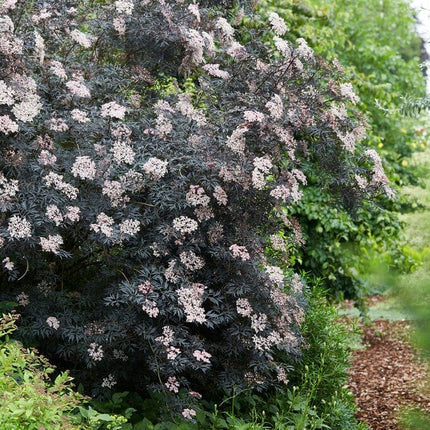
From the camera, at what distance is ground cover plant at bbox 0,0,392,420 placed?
3080 mm

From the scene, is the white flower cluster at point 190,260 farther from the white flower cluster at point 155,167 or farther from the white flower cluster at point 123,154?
the white flower cluster at point 123,154

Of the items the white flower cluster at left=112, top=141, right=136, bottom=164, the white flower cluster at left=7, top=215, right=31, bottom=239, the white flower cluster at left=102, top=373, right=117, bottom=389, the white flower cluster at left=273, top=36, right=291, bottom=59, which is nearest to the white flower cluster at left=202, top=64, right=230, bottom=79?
the white flower cluster at left=273, top=36, right=291, bottom=59

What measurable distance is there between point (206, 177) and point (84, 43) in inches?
39.8

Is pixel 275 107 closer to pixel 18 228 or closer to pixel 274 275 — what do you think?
pixel 274 275

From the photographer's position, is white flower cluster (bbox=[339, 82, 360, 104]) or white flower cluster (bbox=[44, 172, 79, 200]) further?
white flower cluster (bbox=[339, 82, 360, 104])

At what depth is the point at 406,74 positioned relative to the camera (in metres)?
10.9

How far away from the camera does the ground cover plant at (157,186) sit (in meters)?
3.08

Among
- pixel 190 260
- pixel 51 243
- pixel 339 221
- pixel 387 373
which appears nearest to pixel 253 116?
pixel 190 260

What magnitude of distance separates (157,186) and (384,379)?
343cm

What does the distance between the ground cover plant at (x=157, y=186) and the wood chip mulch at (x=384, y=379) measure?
4.00 ft

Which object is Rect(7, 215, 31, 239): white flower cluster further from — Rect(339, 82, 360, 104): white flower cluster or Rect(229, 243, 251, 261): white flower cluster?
Rect(339, 82, 360, 104): white flower cluster

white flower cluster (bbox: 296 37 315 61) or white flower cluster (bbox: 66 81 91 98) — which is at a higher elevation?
white flower cluster (bbox: 296 37 315 61)

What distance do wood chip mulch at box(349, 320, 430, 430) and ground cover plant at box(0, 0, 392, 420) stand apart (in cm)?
122

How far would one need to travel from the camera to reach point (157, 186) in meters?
3.18
